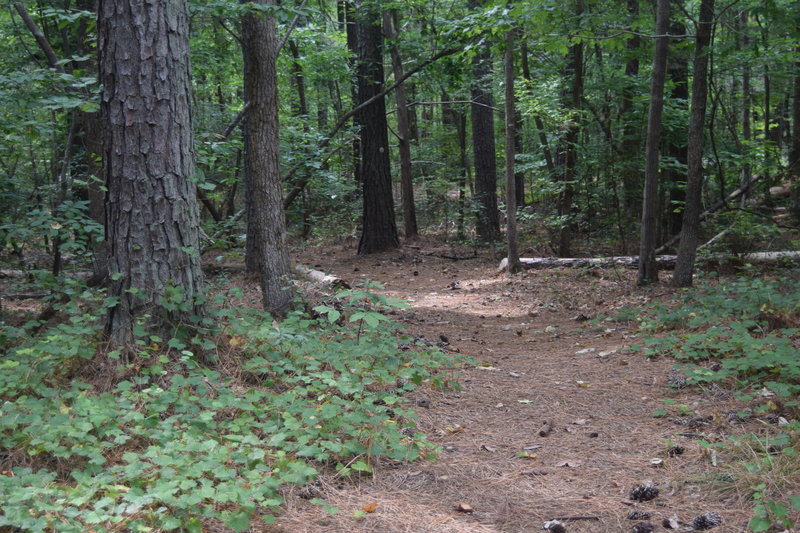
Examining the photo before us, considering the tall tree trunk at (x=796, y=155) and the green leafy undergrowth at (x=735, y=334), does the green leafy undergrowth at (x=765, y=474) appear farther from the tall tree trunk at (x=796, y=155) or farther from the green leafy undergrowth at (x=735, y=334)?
the tall tree trunk at (x=796, y=155)

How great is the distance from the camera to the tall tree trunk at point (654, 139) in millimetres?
7316

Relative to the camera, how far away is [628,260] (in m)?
9.73

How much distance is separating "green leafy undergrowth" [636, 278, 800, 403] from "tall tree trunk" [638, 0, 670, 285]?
100cm

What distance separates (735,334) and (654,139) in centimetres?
356

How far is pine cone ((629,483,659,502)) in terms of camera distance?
2.78 metres

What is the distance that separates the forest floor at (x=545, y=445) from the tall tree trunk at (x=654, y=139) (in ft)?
3.18

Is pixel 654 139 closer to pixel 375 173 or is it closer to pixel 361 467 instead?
pixel 375 173

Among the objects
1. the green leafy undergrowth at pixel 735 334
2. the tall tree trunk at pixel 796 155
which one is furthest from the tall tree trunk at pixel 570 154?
the tall tree trunk at pixel 796 155

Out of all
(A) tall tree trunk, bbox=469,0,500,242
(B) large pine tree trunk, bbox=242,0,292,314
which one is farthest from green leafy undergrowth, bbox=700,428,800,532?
(A) tall tree trunk, bbox=469,0,500,242

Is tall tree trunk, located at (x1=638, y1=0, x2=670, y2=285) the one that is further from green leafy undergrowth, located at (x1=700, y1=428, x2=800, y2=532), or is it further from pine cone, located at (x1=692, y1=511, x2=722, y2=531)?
pine cone, located at (x1=692, y1=511, x2=722, y2=531)

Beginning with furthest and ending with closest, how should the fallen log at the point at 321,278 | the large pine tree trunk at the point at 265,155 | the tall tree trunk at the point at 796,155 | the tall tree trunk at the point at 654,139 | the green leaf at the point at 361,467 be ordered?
1. the tall tree trunk at the point at 796,155
2. the fallen log at the point at 321,278
3. the tall tree trunk at the point at 654,139
4. the large pine tree trunk at the point at 265,155
5. the green leaf at the point at 361,467

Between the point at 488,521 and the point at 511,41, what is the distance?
7962 millimetres

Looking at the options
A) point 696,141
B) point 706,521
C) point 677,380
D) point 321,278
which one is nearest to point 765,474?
point 706,521

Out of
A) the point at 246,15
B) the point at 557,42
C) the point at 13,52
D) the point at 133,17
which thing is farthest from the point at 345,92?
the point at 133,17
